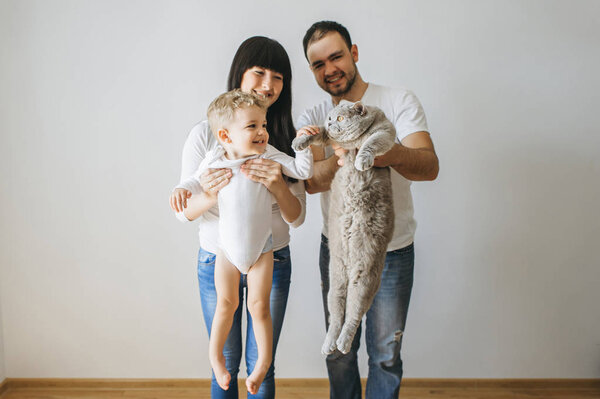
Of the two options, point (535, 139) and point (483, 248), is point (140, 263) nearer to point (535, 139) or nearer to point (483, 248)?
point (483, 248)

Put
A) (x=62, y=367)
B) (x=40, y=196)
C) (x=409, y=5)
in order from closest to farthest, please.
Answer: (x=409, y=5), (x=40, y=196), (x=62, y=367)

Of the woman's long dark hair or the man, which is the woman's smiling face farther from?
the man

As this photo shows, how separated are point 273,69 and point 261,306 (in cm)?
85

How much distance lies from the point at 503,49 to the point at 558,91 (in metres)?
0.40

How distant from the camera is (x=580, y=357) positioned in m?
2.51

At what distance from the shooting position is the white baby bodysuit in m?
1.30

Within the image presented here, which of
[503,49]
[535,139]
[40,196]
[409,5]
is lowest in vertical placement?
[40,196]

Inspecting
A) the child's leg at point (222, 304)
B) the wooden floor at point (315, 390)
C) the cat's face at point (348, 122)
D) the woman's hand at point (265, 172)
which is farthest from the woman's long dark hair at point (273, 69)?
the wooden floor at point (315, 390)

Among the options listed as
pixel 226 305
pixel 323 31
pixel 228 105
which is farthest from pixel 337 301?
pixel 323 31

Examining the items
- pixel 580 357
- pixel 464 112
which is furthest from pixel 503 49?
pixel 580 357

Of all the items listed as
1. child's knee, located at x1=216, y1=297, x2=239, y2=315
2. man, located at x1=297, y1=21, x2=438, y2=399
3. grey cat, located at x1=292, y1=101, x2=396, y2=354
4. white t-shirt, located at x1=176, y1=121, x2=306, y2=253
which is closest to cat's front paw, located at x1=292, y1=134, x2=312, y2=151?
grey cat, located at x1=292, y1=101, x2=396, y2=354

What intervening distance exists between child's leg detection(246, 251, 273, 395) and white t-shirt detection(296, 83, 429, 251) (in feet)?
1.65

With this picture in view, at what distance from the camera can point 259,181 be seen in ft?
4.30

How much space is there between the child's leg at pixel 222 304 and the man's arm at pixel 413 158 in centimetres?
60
